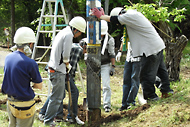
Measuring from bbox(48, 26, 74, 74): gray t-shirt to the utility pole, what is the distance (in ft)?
1.20

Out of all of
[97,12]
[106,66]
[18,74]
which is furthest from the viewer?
[106,66]

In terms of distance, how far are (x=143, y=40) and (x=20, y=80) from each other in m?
2.40

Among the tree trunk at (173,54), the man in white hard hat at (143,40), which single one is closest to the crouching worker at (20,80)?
the man in white hard hat at (143,40)

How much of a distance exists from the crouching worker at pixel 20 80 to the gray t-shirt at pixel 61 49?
1.08 m

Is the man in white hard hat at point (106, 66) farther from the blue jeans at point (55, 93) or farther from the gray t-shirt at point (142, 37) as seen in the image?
the blue jeans at point (55, 93)

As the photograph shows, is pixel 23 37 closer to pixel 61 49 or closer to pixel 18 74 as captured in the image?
pixel 18 74

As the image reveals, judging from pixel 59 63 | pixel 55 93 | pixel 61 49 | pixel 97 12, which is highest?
pixel 97 12

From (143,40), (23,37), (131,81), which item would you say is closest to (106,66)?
(131,81)

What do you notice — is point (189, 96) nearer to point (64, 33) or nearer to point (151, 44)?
point (151, 44)

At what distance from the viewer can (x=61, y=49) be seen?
458 centimetres

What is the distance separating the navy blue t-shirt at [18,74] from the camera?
127 inches

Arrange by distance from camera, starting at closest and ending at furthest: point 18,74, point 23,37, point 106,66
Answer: point 18,74 → point 23,37 → point 106,66

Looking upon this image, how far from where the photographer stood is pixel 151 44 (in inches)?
183

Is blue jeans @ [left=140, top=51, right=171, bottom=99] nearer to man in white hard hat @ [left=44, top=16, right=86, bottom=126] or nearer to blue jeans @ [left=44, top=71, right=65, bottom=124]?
man in white hard hat @ [left=44, top=16, right=86, bottom=126]
